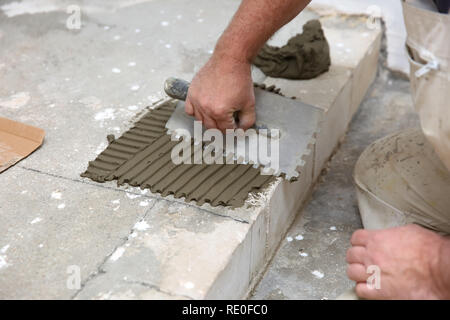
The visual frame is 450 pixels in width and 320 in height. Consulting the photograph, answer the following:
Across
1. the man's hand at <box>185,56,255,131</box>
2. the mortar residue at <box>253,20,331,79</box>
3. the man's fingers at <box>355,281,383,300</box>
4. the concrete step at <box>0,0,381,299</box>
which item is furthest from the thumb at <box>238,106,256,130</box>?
the man's fingers at <box>355,281,383,300</box>

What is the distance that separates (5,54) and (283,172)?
1394 millimetres

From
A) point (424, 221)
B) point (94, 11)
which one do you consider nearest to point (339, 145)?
point (424, 221)

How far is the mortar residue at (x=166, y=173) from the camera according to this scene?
179cm

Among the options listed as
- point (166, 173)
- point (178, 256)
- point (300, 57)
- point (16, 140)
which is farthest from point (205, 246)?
point (300, 57)

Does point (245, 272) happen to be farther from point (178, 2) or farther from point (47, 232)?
point (178, 2)

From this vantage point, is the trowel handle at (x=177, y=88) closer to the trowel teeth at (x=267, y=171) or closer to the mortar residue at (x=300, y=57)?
the trowel teeth at (x=267, y=171)

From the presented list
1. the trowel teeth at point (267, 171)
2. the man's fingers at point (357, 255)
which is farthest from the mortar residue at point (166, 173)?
the man's fingers at point (357, 255)

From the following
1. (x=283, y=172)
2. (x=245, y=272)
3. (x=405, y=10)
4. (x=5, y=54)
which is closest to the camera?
(x=405, y=10)

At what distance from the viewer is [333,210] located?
2.18 meters

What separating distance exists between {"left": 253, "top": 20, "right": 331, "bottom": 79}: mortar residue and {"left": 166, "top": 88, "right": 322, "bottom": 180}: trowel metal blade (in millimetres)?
281

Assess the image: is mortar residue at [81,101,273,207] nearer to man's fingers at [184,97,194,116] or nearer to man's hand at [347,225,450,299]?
man's fingers at [184,97,194,116]

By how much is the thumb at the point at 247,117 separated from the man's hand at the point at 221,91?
1.1 inches

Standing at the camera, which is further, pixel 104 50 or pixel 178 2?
pixel 178 2

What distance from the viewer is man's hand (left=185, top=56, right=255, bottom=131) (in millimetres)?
1800
